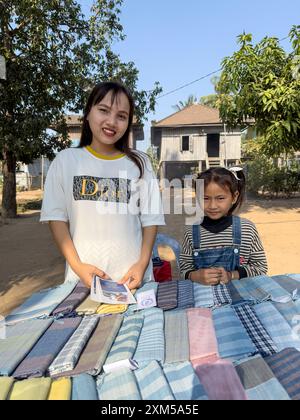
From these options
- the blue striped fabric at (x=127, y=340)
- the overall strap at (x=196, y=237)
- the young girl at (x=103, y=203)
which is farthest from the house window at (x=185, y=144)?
the blue striped fabric at (x=127, y=340)

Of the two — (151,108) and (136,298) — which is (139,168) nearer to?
(136,298)

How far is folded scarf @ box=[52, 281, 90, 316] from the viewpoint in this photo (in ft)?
4.61

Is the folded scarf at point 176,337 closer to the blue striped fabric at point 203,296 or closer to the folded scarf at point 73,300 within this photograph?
the blue striped fabric at point 203,296

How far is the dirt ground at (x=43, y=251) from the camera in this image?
17.1 feet

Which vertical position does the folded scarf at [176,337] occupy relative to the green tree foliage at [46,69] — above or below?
below

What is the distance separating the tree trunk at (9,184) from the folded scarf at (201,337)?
11.1 metres

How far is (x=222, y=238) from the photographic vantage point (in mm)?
2121

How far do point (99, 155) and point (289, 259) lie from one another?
206 inches

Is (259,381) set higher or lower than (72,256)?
lower

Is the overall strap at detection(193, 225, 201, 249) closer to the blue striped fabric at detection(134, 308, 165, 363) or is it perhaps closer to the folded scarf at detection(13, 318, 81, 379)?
the blue striped fabric at detection(134, 308, 165, 363)

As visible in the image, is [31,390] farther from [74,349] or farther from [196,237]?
[196,237]

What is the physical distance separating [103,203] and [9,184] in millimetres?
10927

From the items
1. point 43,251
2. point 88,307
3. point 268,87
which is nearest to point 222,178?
point 88,307

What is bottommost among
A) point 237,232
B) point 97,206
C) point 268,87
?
point 237,232
